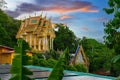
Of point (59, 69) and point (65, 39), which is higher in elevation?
point (65, 39)

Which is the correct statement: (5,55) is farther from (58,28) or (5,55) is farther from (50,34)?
(58,28)

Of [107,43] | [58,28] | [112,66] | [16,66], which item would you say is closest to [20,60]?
[16,66]

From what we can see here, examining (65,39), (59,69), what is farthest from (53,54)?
(59,69)

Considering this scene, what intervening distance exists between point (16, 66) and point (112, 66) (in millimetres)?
15972

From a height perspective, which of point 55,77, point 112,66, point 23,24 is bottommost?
point 112,66

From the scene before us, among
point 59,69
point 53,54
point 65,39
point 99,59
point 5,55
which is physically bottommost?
point 99,59

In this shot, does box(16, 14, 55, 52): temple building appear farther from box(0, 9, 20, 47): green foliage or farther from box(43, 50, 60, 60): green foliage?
box(43, 50, 60, 60): green foliage

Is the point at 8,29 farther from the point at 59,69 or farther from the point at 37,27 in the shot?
the point at 59,69

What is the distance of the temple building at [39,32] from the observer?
19.4m

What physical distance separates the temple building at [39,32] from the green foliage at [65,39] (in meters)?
0.85

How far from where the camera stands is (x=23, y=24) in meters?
20.2

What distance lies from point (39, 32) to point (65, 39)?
6.16 feet

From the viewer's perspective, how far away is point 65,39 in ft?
67.1

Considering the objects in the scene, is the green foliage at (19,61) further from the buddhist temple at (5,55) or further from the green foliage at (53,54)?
the green foliage at (53,54)
